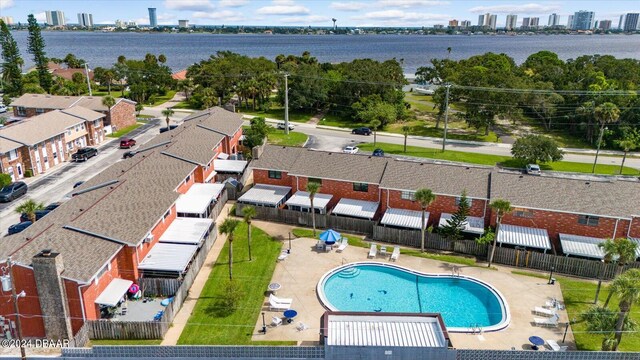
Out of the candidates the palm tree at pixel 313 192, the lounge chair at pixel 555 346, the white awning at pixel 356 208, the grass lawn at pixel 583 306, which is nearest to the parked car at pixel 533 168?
the white awning at pixel 356 208

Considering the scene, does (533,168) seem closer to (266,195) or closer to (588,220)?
(588,220)

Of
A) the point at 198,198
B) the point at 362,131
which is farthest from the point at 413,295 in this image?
the point at 362,131

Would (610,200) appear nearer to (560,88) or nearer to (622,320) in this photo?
(622,320)

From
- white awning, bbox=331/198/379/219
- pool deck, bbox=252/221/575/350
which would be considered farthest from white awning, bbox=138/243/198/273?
white awning, bbox=331/198/379/219

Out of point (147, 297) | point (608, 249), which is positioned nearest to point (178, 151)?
point (147, 297)

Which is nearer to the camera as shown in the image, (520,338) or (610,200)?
(520,338)

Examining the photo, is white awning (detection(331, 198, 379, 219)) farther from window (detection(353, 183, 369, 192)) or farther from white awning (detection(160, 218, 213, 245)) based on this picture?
white awning (detection(160, 218, 213, 245))
